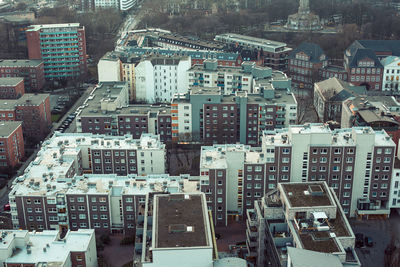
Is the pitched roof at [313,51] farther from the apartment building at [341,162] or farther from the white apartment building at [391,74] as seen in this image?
the apartment building at [341,162]

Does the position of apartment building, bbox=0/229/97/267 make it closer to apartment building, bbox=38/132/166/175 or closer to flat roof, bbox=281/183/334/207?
apartment building, bbox=38/132/166/175

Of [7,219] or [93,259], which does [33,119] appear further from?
[93,259]

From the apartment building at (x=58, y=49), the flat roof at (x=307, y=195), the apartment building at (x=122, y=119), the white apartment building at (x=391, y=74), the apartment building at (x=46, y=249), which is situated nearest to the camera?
the apartment building at (x=46, y=249)

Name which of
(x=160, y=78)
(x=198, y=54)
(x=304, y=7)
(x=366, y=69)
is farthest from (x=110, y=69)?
(x=304, y=7)

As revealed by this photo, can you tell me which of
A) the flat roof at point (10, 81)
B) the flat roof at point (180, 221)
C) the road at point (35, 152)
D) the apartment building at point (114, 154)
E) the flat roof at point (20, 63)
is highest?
the flat roof at point (20, 63)

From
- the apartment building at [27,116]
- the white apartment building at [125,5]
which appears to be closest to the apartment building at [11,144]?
the apartment building at [27,116]

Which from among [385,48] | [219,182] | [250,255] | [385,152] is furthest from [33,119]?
[385,48]
